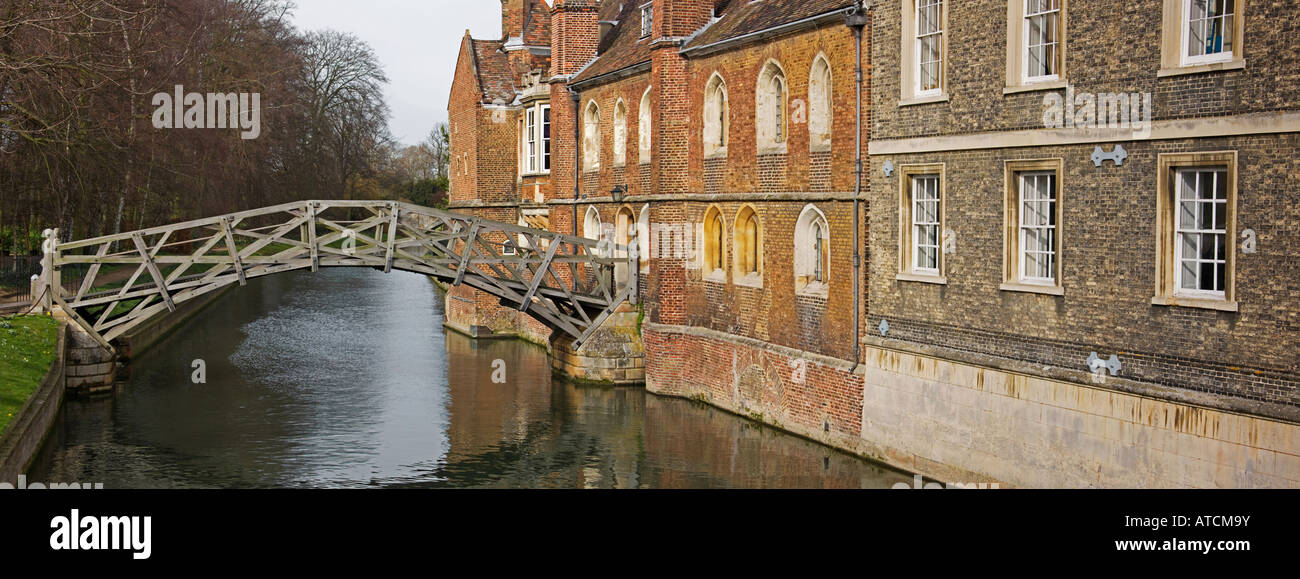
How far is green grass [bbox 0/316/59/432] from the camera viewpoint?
1838 cm

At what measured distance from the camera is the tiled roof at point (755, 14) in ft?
66.7

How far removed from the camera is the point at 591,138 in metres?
30.9

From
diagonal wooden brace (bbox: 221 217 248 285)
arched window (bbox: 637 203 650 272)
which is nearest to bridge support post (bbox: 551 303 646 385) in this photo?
arched window (bbox: 637 203 650 272)

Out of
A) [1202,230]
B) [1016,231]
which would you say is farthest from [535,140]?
[1202,230]

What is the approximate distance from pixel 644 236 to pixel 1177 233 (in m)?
15.3

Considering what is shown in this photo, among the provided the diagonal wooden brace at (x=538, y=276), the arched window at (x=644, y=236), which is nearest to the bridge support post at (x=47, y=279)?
the diagonal wooden brace at (x=538, y=276)

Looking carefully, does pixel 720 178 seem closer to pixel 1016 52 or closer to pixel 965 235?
pixel 965 235

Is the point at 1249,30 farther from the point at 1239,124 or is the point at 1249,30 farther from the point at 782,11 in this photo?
the point at 782,11

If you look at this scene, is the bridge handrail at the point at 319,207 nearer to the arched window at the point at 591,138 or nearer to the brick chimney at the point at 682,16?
the arched window at the point at 591,138

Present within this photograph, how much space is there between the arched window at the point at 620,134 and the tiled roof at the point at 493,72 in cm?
833

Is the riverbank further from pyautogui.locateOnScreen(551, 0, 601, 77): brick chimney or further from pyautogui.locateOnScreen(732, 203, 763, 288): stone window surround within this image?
pyautogui.locateOnScreen(551, 0, 601, 77): brick chimney

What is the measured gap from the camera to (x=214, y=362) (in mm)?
30766

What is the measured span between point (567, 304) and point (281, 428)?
26.2 ft

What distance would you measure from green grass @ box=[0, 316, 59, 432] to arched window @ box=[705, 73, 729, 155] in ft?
40.1
